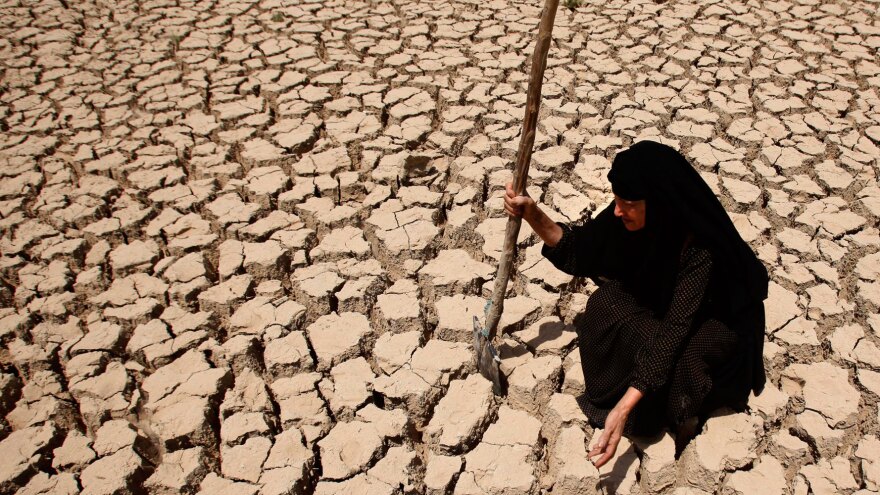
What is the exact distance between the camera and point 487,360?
7.07 feet

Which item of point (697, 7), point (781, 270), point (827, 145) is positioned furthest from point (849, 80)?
point (781, 270)

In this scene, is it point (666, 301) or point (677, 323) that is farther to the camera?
point (666, 301)

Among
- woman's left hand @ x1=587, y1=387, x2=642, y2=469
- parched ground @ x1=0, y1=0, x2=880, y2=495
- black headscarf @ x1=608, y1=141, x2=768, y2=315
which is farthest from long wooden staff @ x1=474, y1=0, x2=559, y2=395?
woman's left hand @ x1=587, y1=387, x2=642, y2=469

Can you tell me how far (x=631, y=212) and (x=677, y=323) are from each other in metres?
0.34

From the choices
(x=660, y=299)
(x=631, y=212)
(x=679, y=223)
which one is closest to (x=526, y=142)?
(x=631, y=212)

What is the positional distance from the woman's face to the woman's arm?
0.23m

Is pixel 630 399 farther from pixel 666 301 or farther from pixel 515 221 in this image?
pixel 515 221

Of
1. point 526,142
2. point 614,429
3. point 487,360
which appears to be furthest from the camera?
point 487,360

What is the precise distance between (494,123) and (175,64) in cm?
217

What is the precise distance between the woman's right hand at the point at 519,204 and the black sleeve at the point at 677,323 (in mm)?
456

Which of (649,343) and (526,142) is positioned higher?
(526,142)

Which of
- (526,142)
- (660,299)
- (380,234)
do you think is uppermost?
(526,142)

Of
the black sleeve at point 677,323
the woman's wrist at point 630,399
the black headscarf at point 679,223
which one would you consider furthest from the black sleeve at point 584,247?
the woman's wrist at point 630,399

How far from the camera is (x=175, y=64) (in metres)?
4.19
